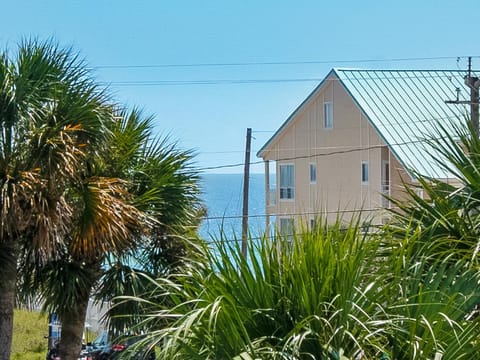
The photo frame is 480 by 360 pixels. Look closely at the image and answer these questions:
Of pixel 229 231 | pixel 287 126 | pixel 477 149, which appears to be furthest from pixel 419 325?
pixel 287 126

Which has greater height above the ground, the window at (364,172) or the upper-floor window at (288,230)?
the window at (364,172)

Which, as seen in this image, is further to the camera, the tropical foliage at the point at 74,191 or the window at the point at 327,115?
the window at the point at 327,115

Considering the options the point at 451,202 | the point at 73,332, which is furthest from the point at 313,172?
the point at 451,202

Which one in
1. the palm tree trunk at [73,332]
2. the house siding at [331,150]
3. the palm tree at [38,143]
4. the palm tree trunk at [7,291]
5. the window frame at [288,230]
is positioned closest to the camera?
the window frame at [288,230]

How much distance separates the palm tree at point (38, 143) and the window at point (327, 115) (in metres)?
20.1

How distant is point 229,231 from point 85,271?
5.93 metres

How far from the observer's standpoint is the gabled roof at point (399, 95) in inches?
1017

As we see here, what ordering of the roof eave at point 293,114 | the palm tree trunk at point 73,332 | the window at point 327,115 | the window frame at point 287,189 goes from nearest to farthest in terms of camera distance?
the palm tree trunk at point 73,332 < the roof eave at point 293,114 < the window at point 327,115 < the window frame at point 287,189

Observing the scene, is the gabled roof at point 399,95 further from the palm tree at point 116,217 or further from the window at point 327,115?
the palm tree at point 116,217

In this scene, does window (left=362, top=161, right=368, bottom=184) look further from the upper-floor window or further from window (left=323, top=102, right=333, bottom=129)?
the upper-floor window

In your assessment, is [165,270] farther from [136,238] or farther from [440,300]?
[440,300]

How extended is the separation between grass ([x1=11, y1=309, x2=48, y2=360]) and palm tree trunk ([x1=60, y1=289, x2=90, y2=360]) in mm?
5860

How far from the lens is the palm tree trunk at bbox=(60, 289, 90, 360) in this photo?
32.5ft

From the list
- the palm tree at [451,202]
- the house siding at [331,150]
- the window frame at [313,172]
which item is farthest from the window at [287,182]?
the palm tree at [451,202]
